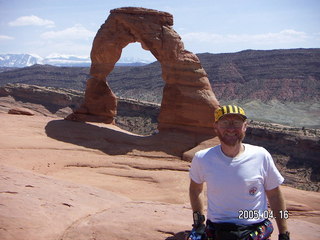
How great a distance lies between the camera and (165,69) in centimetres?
1524

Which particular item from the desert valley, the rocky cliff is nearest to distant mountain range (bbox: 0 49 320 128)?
the rocky cliff

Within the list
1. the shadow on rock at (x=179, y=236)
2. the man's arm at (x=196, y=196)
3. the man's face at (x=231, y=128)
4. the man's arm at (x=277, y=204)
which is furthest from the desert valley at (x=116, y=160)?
the man's face at (x=231, y=128)

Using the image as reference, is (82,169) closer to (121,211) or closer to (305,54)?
(121,211)

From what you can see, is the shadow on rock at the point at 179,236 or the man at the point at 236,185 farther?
the shadow on rock at the point at 179,236

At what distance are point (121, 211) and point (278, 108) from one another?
51327 mm

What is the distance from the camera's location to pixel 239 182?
140 inches

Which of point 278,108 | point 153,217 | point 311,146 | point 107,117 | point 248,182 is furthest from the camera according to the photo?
point 278,108

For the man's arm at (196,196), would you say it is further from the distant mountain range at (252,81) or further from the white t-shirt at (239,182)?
the distant mountain range at (252,81)

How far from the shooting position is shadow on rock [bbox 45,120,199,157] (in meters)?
13.7

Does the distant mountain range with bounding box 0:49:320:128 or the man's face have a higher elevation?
the distant mountain range with bounding box 0:49:320:128

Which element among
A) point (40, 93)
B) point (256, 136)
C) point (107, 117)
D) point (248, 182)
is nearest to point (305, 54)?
point (256, 136)

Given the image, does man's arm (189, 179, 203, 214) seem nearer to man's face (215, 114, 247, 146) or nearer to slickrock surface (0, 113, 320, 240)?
man's face (215, 114, 247, 146)

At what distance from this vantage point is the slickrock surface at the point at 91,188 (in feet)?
15.9

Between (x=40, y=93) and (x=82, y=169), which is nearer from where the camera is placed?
(x=82, y=169)
